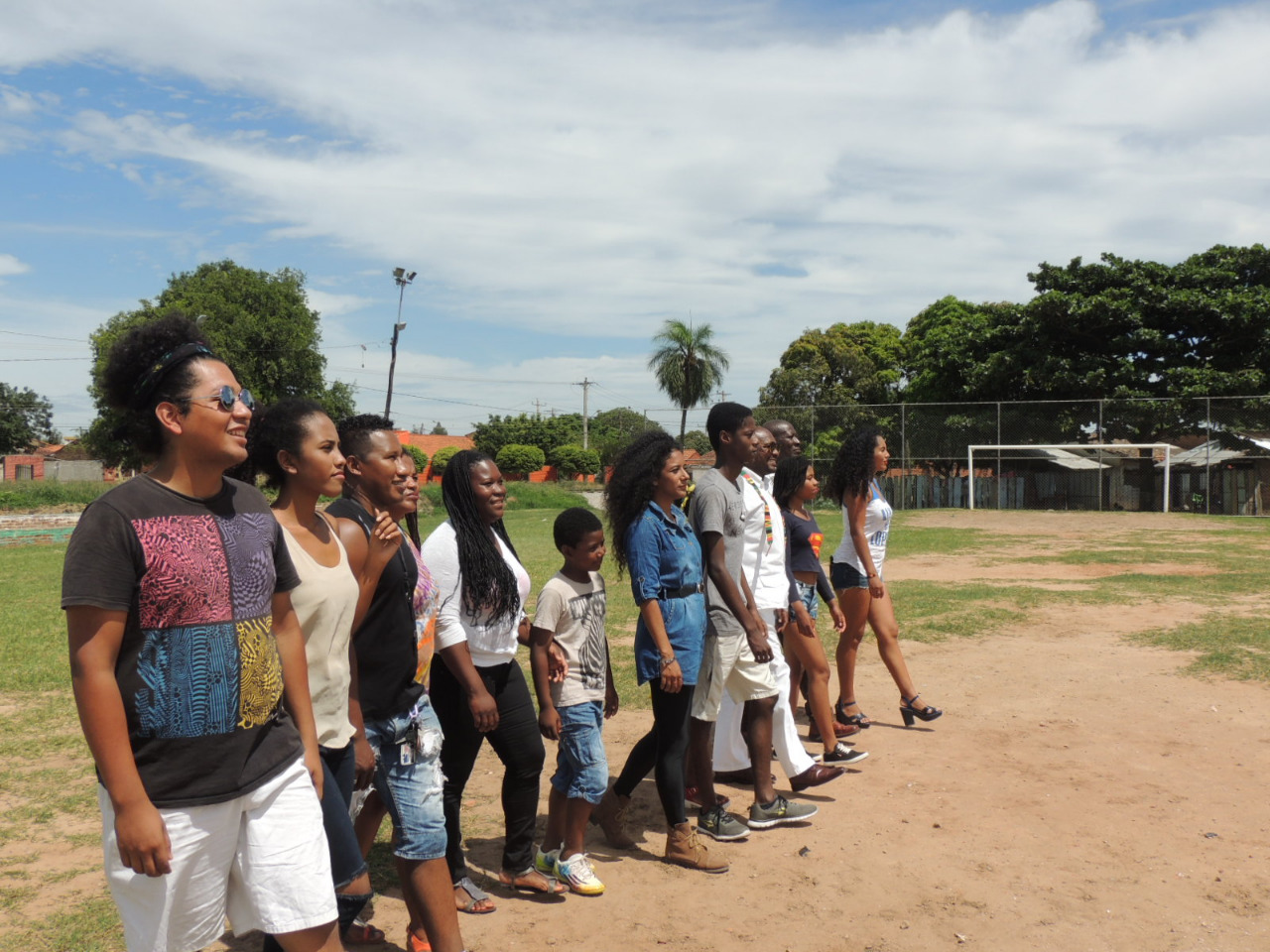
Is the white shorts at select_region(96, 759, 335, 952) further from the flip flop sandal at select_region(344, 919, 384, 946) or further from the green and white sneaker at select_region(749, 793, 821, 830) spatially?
the green and white sneaker at select_region(749, 793, 821, 830)

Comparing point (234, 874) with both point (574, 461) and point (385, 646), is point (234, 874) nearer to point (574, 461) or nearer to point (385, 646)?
point (385, 646)

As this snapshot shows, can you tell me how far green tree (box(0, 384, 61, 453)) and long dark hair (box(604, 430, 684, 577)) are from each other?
234 feet

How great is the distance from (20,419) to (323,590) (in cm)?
7360

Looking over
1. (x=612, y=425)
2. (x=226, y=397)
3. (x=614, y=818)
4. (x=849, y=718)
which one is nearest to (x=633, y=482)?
(x=614, y=818)

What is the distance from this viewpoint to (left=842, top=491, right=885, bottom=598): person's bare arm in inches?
255

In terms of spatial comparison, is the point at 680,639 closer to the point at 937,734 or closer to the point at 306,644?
the point at 306,644

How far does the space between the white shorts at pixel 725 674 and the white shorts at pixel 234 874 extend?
242cm

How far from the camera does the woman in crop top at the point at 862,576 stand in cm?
653

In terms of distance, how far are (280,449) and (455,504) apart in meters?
0.97

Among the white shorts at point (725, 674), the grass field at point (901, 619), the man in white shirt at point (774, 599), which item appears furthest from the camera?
the man in white shirt at point (774, 599)

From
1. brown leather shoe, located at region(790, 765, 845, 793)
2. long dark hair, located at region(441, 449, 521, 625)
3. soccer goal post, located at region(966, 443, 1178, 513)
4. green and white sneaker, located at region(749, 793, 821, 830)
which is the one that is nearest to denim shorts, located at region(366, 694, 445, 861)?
long dark hair, located at region(441, 449, 521, 625)

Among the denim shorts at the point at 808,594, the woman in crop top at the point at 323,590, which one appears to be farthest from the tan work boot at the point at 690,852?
the denim shorts at the point at 808,594

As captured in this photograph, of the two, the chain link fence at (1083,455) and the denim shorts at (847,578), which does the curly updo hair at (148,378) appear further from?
the chain link fence at (1083,455)

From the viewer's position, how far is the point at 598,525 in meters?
4.37
